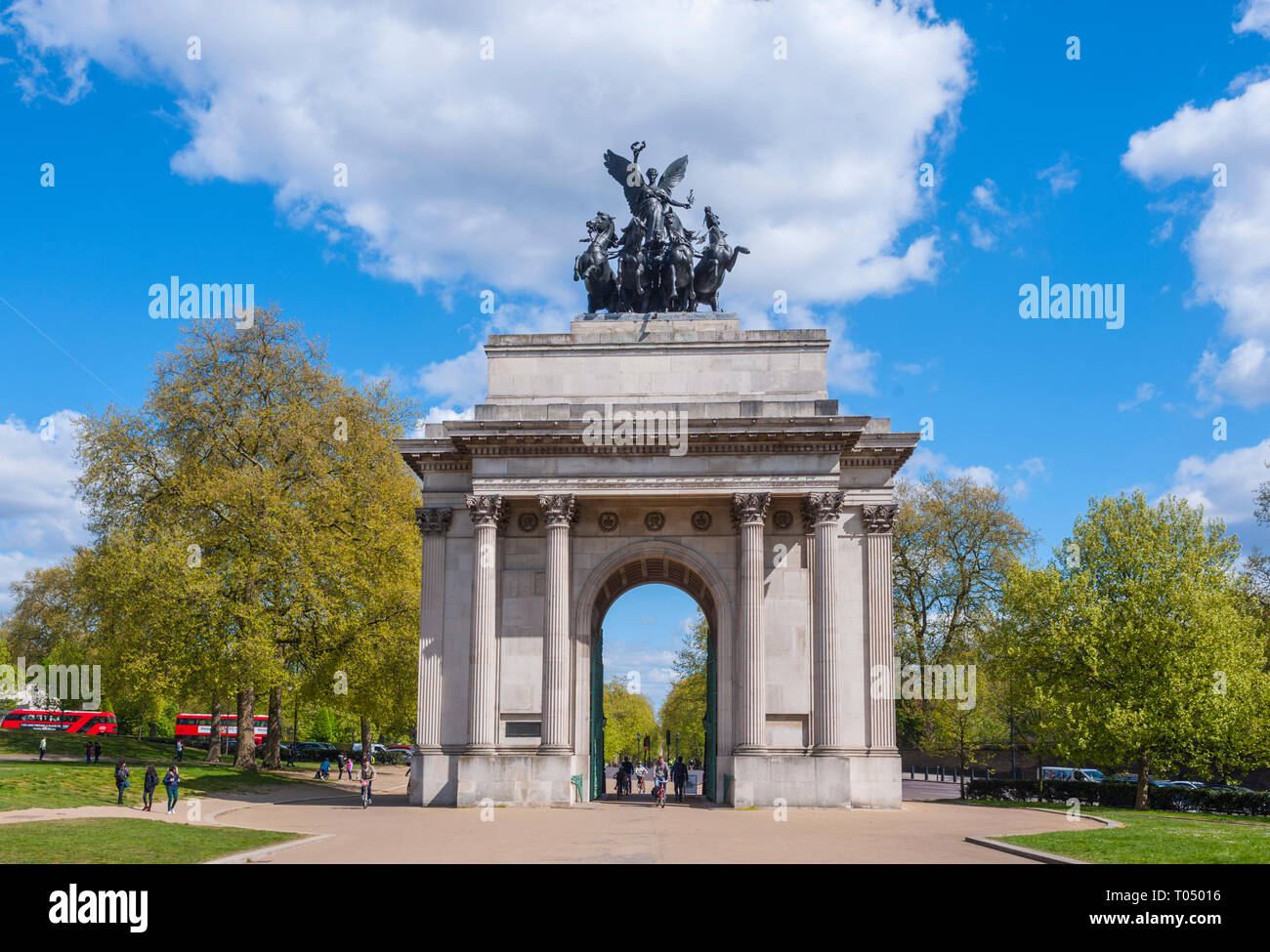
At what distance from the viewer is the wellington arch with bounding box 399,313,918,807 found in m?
37.5

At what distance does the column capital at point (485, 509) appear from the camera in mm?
38719

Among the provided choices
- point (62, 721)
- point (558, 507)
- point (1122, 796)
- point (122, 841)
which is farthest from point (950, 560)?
point (62, 721)

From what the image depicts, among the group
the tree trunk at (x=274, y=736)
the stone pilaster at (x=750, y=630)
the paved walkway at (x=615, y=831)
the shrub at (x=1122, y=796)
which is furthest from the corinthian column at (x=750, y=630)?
the tree trunk at (x=274, y=736)

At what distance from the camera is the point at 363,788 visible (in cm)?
3744

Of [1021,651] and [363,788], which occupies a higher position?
[1021,651]

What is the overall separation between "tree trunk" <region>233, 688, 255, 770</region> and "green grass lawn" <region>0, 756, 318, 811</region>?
4.49 ft

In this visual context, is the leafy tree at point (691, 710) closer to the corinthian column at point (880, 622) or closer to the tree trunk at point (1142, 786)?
the corinthian column at point (880, 622)

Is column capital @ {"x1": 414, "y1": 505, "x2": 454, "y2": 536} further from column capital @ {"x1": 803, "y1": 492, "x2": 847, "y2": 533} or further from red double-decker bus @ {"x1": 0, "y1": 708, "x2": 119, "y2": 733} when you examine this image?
red double-decker bus @ {"x1": 0, "y1": 708, "x2": 119, "y2": 733}

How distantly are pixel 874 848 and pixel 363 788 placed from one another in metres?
20.3

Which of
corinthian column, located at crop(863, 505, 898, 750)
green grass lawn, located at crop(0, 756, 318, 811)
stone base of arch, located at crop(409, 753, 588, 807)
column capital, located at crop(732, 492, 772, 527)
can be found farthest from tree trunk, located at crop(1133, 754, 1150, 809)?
green grass lawn, located at crop(0, 756, 318, 811)

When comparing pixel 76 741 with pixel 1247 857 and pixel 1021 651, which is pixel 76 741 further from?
pixel 1247 857

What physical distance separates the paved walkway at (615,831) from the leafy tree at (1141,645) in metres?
7.07
